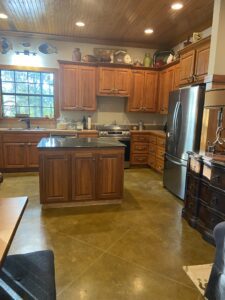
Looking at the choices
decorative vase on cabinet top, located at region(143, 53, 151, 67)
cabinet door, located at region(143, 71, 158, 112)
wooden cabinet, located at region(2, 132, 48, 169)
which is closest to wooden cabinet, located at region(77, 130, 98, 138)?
wooden cabinet, located at region(2, 132, 48, 169)

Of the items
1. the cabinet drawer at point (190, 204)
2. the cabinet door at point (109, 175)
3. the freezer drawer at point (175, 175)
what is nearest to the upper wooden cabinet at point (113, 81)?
the freezer drawer at point (175, 175)

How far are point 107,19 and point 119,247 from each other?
3.63 m

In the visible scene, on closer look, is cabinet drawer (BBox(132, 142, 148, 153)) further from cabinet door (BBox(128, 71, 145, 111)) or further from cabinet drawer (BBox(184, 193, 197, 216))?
cabinet drawer (BBox(184, 193, 197, 216))

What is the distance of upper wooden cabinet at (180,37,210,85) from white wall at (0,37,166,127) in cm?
176

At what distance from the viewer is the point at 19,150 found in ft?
15.1

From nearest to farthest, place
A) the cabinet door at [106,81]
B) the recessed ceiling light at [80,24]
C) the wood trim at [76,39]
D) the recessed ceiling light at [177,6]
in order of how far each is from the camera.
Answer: the recessed ceiling light at [177,6]
the recessed ceiling light at [80,24]
the wood trim at [76,39]
the cabinet door at [106,81]

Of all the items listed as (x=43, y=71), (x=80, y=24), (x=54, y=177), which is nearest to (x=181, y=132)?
(x=54, y=177)

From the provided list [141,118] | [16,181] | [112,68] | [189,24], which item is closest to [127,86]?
[112,68]

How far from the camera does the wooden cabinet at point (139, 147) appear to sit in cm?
516

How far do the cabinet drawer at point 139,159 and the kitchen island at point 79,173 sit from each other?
206 centimetres

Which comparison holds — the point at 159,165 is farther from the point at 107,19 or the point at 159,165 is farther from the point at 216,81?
the point at 107,19

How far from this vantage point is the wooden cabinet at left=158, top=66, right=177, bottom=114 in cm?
465

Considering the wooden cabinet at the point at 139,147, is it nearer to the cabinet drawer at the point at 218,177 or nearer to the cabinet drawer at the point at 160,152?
the cabinet drawer at the point at 160,152

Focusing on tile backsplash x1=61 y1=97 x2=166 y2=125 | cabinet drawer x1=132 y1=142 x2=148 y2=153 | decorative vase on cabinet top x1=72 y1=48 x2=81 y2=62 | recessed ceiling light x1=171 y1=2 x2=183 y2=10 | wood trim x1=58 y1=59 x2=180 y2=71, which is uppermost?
recessed ceiling light x1=171 y1=2 x2=183 y2=10
